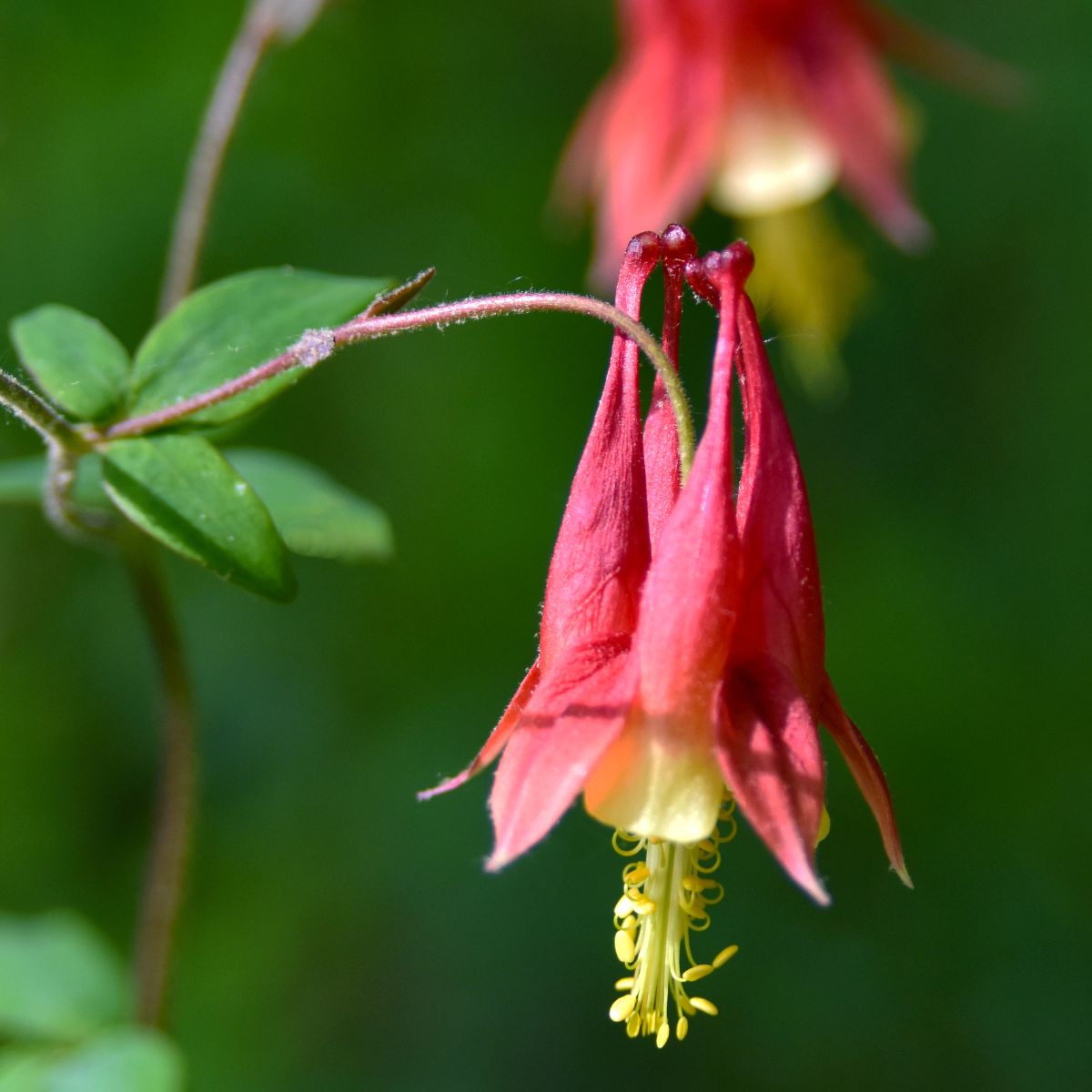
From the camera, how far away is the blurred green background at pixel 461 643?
2480mm

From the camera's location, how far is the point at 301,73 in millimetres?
2771

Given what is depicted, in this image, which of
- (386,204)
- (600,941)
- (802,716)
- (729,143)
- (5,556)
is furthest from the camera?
(386,204)

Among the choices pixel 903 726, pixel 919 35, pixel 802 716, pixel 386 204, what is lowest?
pixel 802 716

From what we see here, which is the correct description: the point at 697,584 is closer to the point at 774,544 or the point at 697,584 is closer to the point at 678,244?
the point at 774,544

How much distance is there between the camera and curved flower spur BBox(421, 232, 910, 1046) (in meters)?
0.77

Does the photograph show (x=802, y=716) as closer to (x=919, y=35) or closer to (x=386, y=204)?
(x=919, y=35)

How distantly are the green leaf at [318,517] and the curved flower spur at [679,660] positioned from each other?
52 cm

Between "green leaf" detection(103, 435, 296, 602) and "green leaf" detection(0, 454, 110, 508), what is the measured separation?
16cm

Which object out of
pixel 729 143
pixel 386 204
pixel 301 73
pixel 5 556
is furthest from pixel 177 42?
pixel 729 143

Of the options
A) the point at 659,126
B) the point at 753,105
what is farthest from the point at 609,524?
the point at 753,105

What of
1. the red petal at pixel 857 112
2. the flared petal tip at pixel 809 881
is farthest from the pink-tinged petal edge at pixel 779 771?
the red petal at pixel 857 112

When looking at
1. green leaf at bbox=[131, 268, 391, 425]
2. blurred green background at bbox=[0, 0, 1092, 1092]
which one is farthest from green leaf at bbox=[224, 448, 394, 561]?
blurred green background at bbox=[0, 0, 1092, 1092]

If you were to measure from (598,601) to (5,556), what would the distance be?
2.04 meters

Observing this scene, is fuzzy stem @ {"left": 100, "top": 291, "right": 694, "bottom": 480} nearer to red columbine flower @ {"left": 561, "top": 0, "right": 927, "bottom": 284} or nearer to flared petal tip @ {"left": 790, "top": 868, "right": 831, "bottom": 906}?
flared petal tip @ {"left": 790, "top": 868, "right": 831, "bottom": 906}
